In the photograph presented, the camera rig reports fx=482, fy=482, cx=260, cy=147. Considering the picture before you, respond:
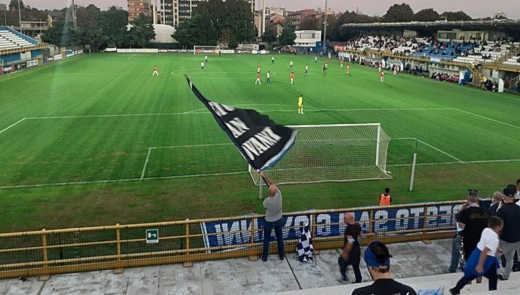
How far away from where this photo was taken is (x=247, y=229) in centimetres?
1062

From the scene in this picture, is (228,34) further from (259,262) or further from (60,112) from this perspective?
(259,262)

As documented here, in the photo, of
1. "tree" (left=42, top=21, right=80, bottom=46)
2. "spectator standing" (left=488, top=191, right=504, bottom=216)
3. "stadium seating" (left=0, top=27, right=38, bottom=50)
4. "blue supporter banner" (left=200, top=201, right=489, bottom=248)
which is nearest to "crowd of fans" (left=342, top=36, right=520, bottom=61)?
"blue supporter banner" (left=200, top=201, right=489, bottom=248)

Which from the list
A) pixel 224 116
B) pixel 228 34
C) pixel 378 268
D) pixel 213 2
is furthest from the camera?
pixel 213 2

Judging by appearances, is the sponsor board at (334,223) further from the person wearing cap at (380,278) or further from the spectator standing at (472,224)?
the person wearing cap at (380,278)

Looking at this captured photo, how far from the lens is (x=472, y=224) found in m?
8.33

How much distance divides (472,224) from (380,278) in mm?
4259

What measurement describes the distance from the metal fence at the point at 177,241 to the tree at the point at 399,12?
13779 centimetres

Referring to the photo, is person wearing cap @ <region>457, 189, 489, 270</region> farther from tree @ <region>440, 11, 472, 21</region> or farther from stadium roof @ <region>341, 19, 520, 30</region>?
tree @ <region>440, 11, 472, 21</region>

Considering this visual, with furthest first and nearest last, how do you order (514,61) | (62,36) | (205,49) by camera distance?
(205,49)
(62,36)
(514,61)

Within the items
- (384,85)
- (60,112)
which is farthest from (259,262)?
(384,85)

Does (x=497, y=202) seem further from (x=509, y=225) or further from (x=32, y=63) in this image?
(x=32, y=63)

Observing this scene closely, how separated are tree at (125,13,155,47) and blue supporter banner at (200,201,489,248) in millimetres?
108812

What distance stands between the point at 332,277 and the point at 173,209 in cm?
616

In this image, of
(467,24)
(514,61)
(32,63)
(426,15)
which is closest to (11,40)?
(32,63)
